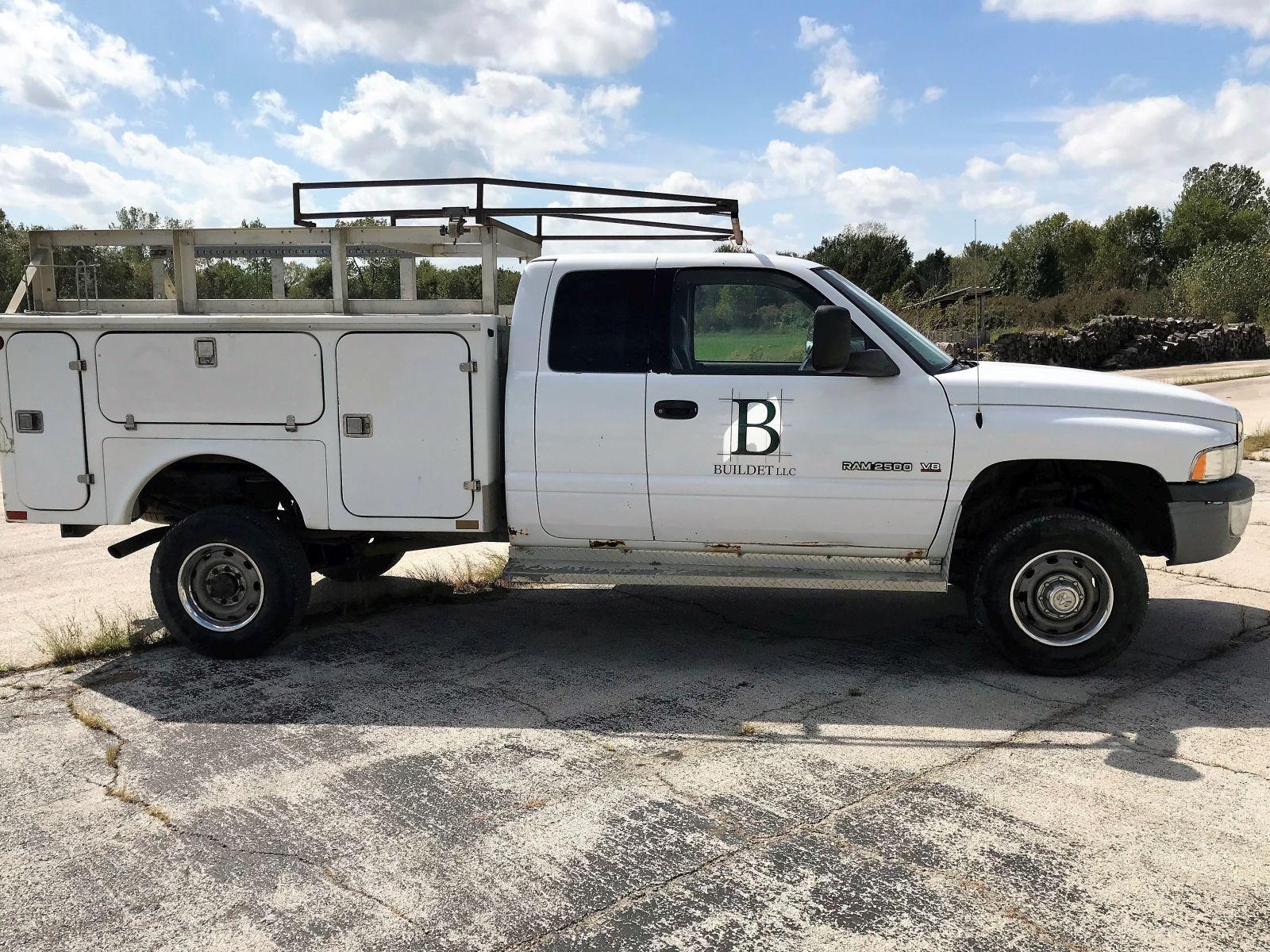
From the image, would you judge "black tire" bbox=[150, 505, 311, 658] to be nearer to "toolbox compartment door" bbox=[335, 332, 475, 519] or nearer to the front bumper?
"toolbox compartment door" bbox=[335, 332, 475, 519]

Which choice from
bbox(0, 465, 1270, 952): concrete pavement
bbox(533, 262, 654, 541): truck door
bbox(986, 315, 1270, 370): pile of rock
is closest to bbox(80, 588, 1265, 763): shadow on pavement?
bbox(0, 465, 1270, 952): concrete pavement

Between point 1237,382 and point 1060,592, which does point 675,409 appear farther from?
point 1237,382

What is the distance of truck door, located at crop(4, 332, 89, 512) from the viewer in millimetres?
5637

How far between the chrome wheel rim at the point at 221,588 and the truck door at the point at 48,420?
729 mm

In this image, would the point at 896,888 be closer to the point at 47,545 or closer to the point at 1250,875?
the point at 1250,875

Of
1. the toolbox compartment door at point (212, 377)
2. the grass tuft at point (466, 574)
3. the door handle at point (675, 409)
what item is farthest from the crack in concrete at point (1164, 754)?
the toolbox compartment door at point (212, 377)

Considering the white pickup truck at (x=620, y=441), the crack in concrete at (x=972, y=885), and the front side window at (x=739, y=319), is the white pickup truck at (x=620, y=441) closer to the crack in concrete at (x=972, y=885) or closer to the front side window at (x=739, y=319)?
the front side window at (x=739, y=319)

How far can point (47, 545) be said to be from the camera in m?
8.59

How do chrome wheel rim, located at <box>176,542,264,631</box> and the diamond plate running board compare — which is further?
chrome wheel rim, located at <box>176,542,264,631</box>

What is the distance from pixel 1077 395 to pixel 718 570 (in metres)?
1.99

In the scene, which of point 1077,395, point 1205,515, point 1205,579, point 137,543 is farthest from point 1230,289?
point 137,543

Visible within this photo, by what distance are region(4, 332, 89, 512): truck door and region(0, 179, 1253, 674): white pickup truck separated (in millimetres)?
13

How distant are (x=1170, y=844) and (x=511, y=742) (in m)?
2.58

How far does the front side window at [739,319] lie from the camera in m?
5.40
